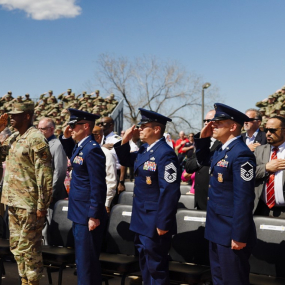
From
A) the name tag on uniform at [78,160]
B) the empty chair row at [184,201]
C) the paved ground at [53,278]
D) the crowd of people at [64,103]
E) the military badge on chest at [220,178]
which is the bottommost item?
the paved ground at [53,278]

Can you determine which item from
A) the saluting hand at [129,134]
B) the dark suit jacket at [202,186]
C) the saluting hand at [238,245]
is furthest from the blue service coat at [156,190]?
the dark suit jacket at [202,186]

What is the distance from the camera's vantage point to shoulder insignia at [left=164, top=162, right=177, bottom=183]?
3.79 metres

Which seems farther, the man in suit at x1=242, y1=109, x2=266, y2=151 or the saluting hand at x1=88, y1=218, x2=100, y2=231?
the man in suit at x1=242, y1=109, x2=266, y2=151

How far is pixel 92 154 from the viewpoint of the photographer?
163 inches

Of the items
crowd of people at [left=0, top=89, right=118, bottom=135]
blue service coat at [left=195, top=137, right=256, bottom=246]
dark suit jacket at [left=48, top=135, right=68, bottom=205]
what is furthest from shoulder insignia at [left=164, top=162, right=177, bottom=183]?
crowd of people at [left=0, top=89, right=118, bottom=135]

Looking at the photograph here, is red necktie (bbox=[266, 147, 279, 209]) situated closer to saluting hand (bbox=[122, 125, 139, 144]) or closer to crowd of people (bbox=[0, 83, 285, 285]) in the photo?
crowd of people (bbox=[0, 83, 285, 285])

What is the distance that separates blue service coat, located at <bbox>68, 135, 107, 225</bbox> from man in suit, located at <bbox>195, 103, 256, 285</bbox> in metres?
1.04

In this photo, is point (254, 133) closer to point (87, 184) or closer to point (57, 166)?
point (87, 184)

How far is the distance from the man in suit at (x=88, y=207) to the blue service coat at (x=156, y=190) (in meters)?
0.33

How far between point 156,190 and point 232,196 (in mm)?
765

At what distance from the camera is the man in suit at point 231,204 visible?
10.7 ft

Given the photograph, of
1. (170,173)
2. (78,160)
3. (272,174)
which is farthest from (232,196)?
(78,160)

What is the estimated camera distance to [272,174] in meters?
4.44

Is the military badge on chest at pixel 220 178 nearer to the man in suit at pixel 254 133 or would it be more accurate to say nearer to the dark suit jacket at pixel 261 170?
the dark suit jacket at pixel 261 170
